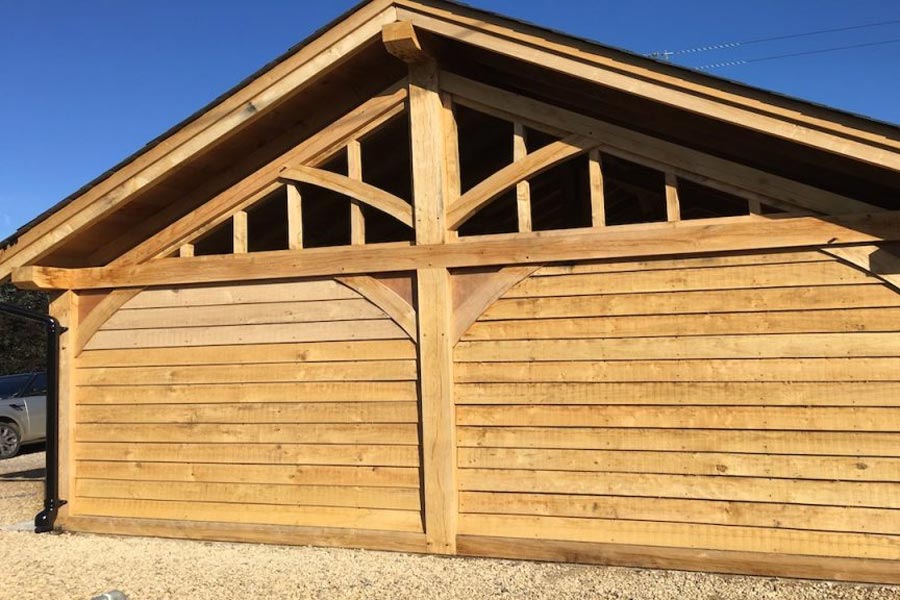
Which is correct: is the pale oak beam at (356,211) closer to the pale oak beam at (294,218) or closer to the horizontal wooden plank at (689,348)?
the pale oak beam at (294,218)

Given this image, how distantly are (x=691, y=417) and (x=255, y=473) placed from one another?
3576 mm

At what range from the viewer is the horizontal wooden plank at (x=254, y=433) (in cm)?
566

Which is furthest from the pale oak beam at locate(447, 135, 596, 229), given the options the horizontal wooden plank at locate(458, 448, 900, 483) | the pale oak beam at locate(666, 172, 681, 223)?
the horizontal wooden plank at locate(458, 448, 900, 483)

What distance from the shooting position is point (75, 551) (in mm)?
5965

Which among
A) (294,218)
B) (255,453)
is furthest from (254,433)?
(294,218)

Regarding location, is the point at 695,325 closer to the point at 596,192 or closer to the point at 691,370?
the point at 691,370

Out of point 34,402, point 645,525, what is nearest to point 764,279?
point 645,525

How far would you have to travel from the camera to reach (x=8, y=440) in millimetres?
12492

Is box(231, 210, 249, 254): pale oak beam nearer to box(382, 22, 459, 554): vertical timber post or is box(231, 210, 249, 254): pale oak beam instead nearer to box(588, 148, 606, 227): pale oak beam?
box(382, 22, 459, 554): vertical timber post

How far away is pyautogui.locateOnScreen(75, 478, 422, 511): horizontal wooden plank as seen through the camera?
221 inches

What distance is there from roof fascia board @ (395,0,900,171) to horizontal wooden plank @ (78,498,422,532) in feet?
11.7

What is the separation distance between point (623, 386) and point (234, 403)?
3.29 meters

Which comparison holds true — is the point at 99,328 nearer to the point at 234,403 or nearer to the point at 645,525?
the point at 234,403

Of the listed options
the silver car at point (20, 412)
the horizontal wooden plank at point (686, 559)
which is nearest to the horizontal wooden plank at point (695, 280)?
the horizontal wooden plank at point (686, 559)
